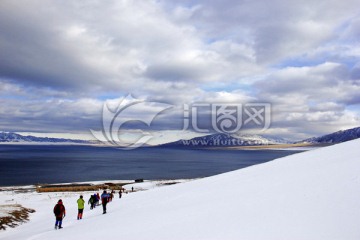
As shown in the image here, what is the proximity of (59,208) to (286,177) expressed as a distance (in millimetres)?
11754

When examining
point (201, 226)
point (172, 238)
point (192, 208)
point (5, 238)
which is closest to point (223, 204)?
point (192, 208)

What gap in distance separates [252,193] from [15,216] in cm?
2090

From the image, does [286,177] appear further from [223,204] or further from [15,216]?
[15,216]

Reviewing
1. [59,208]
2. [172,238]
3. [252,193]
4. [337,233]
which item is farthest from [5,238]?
[337,233]

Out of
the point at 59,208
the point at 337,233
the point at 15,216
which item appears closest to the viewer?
the point at 337,233

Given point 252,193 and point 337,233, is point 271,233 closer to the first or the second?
point 337,233

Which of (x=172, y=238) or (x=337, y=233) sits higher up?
(x=337, y=233)

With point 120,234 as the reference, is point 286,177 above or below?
above

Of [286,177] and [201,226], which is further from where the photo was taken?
[286,177]

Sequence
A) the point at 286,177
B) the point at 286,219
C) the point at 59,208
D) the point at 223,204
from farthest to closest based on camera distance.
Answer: the point at 59,208, the point at 286,177, the point at 223,204, the point at 286,219

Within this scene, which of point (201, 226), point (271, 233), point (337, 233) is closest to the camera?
point (337, 233)

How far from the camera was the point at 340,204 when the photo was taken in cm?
788

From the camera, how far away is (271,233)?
7031 millimetres

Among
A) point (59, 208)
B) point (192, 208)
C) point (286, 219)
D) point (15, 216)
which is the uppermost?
point (286, 219)
